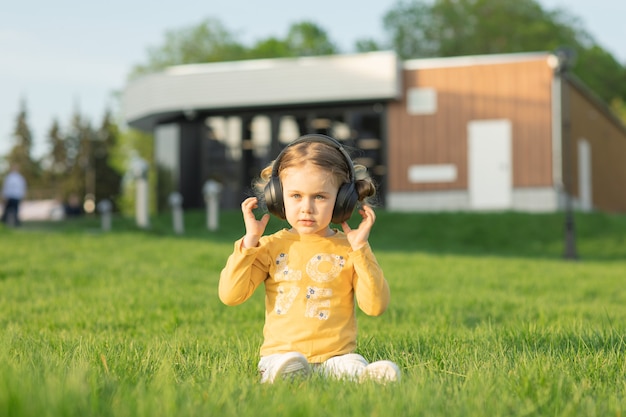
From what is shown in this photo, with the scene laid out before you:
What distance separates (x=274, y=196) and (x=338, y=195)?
0.94 ft

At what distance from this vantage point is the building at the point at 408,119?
85.7ft

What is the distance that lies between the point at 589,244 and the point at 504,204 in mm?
6962

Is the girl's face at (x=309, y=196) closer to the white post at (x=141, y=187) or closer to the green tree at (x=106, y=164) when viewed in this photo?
the white post at (x=141, y=187)

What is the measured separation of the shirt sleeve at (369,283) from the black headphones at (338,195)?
0.61ft

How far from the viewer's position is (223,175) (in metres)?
28.8

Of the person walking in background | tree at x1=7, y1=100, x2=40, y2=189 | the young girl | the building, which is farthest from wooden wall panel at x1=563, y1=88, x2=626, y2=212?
tree at x1=7, y1=100, x2=40, y2=189

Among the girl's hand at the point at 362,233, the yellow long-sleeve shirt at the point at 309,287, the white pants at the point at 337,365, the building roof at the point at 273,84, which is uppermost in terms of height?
the building roof at the point at 273,84

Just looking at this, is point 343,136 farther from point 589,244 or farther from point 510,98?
point 589,244

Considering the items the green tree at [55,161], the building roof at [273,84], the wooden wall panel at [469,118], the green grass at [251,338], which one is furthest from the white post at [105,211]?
the green tree at [55,161]

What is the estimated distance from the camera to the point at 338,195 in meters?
3.49

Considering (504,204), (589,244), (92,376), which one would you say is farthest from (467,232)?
(92,376)

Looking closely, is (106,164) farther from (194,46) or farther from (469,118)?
(469,118)

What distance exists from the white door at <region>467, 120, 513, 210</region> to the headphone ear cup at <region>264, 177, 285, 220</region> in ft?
77.5

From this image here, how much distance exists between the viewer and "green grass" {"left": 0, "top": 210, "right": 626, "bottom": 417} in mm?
2539
